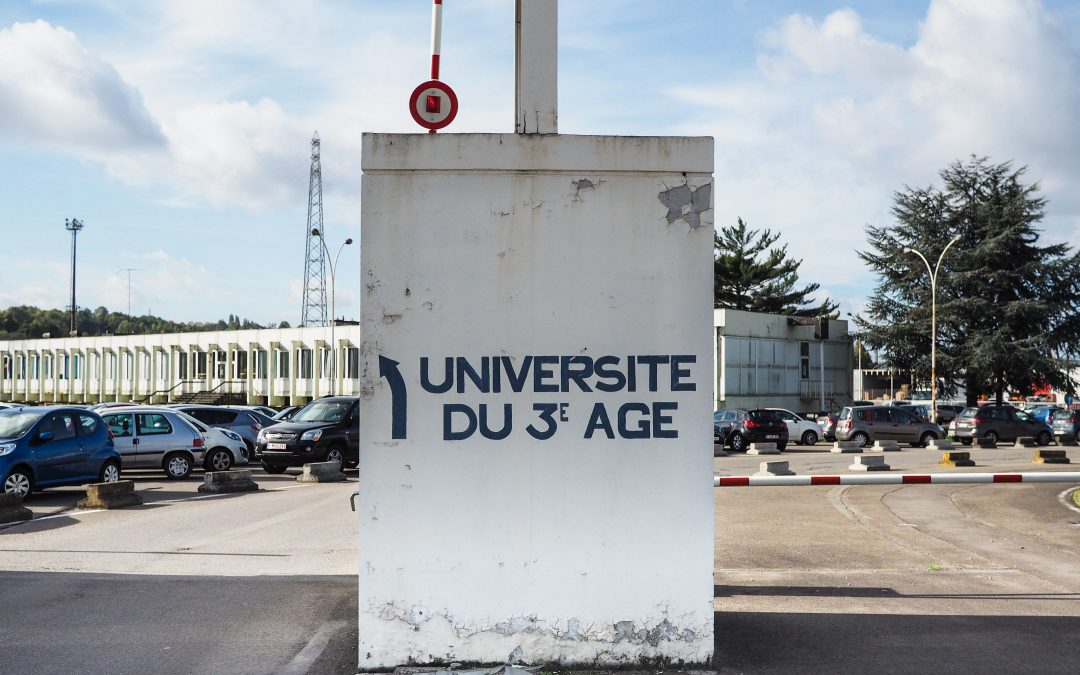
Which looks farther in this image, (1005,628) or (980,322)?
(980,322)

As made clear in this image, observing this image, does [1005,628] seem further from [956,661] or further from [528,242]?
[528,242]

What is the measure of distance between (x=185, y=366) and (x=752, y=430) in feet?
174

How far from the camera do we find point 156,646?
22.1 ft

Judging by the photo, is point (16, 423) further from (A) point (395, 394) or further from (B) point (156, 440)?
(A) point (395, 394)

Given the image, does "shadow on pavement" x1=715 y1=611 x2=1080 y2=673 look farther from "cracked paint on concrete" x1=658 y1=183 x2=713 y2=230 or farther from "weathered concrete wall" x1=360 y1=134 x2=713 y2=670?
"cracked paint on concrete" x1=658 y1=183 x2=713 y2=230

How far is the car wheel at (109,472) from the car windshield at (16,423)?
4.50 feet

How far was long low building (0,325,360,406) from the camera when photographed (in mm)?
65812

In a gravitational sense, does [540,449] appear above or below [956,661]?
above

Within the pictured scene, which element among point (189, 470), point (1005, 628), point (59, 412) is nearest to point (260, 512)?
point (59, 412)

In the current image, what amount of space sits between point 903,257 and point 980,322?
568 cm

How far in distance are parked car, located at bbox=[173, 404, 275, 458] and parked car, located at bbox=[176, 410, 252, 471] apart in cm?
225

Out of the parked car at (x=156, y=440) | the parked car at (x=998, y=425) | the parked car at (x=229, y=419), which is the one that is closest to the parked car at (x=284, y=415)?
the parked car at (x=229, y=419)

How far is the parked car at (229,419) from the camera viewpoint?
25.6 metres

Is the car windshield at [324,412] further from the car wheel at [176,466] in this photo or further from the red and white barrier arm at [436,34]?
the red and white barrier arm at [436,34]
